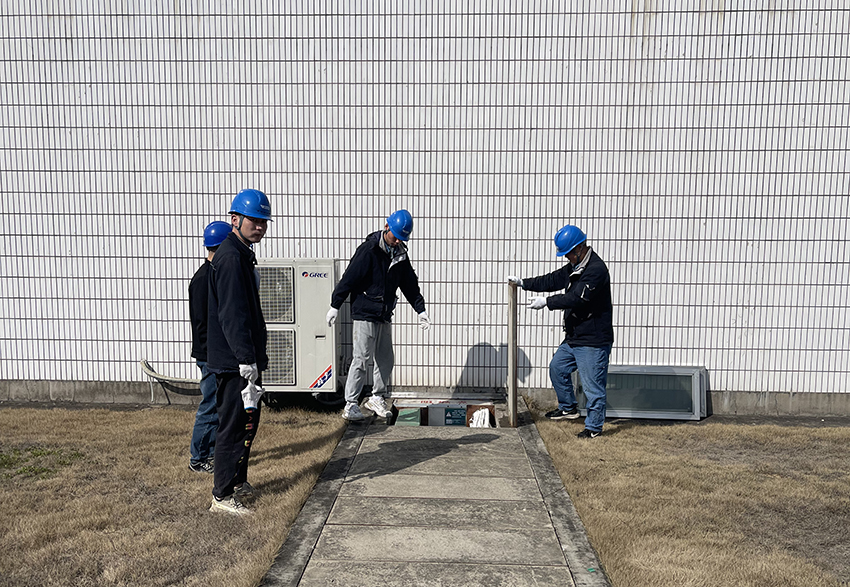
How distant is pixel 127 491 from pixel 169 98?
4.12 m

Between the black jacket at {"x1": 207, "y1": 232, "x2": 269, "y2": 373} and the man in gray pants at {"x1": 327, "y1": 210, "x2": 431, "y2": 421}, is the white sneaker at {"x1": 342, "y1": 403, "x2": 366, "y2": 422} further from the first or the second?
the black jacket at {"x1": 207, "y1": 232, "x2": 269, "y2": 373}

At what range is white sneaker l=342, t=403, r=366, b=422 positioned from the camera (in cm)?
581

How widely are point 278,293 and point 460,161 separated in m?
2.29

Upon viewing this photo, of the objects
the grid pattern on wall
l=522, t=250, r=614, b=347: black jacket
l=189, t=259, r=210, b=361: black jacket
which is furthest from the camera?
the grid pattern on wall

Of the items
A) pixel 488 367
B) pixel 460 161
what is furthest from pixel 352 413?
pixel 460 161

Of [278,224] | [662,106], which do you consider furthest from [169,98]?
[662,106]

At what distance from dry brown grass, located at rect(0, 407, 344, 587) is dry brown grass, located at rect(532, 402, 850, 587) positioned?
1.95 meters

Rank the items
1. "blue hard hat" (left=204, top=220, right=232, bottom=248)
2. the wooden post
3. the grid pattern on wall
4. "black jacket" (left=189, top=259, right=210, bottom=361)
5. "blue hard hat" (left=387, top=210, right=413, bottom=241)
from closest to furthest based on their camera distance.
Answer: "black jacket" (left=189, top=259, right=210, bottom=361)
"blue hard hat" (left=204, top=220, right=232, bottom=248)
"blue hard hat" (left=387, top=210, right=413, bottom=241)
the wooden post
the grid pattern on wall

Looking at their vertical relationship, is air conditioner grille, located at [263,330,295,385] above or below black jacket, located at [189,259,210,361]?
below

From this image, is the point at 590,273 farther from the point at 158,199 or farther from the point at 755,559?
the point at 158,199

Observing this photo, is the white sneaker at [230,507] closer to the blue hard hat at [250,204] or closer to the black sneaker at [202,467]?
the black sneaker at [202,467]

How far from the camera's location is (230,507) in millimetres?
3881

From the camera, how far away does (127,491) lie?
4.26 m

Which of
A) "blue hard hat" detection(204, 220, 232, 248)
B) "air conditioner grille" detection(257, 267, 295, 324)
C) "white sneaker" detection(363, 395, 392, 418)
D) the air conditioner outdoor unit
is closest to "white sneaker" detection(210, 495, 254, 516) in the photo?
"blue hard hat" detection(204, 220, 232, 248)
